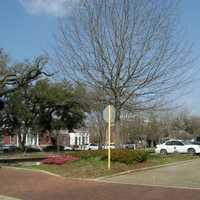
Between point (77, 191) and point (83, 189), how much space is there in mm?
487

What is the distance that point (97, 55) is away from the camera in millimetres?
27734

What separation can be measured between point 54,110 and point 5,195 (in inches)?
2046

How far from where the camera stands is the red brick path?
44.4 feet

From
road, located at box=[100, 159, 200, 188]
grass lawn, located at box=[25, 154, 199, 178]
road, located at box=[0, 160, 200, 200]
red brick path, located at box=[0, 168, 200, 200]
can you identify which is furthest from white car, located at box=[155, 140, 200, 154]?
red brick path, located at box=[0, 168, 200, 200]

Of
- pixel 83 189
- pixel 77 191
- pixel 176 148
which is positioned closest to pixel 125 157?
pixel 83 189

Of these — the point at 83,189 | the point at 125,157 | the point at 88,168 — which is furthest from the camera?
the point at 125,157

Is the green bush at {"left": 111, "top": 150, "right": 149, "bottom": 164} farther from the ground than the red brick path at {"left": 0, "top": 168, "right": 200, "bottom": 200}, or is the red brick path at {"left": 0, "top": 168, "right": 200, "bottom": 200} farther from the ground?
the green bush at {"left": 111, "top": 150, "right": 149, "bottom": 164}

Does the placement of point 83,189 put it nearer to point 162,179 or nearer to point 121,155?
point 162,179

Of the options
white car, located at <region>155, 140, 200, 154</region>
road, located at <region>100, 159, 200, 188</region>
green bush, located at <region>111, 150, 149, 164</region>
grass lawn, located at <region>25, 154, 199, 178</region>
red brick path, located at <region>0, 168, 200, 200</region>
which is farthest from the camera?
white car, located at <region>155, 140, 200, 154</region>

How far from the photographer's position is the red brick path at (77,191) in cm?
1355

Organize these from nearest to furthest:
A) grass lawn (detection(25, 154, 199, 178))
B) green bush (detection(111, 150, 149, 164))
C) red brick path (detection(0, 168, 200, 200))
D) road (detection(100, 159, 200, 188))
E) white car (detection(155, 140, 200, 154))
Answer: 1. red brick path (detection(0, 168, 200, 200))
2. road (detection(100, 159, 200, 188))
3. grass lawn (detection(25, 154, 199, 178))
4. green bush (detection(111, 150, 149, 164))
5. white car (detection(155, 140, 200, 154))

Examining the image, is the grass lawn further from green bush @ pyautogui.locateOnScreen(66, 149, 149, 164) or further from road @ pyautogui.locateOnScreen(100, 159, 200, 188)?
road @ pyautogui.locateOnScreen(100, 159, 200, 188)

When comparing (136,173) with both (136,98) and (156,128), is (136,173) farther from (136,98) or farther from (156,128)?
(156,128)

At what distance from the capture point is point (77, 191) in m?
14.9
